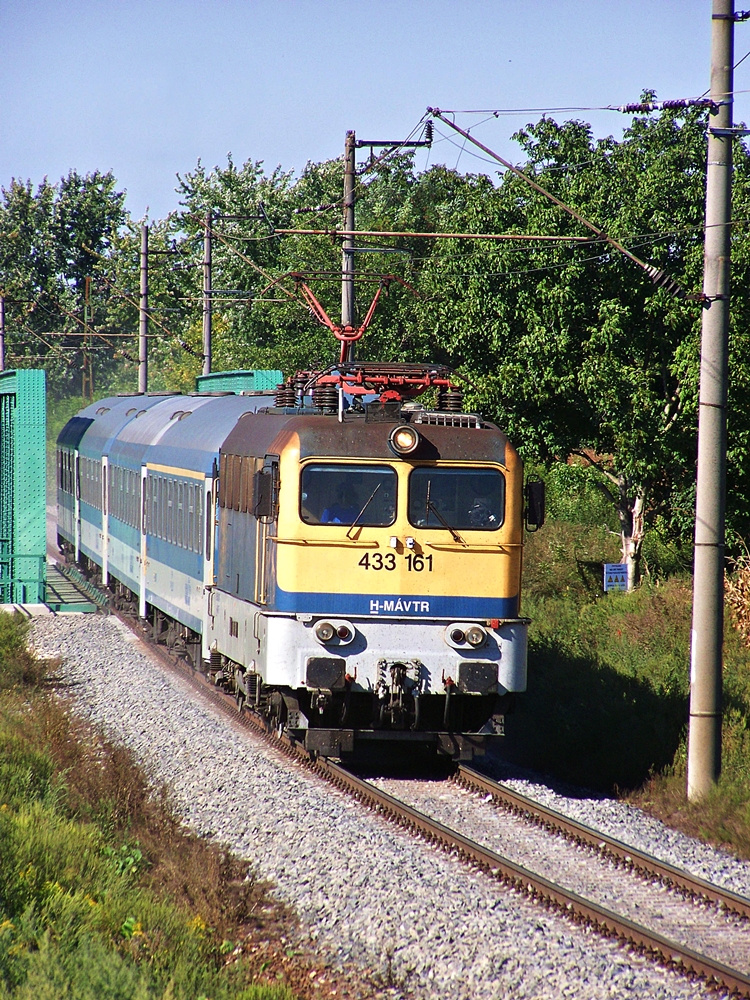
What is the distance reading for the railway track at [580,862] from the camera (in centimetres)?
772

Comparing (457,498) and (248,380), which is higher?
(248,380)

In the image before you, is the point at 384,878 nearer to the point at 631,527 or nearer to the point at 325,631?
the point at 325,631

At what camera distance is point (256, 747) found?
1301cm

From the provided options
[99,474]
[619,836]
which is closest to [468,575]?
[619,836]

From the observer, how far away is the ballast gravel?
24.2 feet

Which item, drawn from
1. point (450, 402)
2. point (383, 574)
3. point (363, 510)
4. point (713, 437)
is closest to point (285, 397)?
point (450, 402)

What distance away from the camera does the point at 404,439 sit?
11.5 meters

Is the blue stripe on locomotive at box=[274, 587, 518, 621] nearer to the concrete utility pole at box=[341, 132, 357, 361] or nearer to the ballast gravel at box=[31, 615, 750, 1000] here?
the ballast gravel at box=[31, 615, 750, 1000]

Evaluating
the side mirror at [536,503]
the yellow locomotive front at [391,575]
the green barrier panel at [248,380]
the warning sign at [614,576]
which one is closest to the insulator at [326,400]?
the yellow locomotive front at [391,575]

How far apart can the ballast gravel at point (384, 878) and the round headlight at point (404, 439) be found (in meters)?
3.17

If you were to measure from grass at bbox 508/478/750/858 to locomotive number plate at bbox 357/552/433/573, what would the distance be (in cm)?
309

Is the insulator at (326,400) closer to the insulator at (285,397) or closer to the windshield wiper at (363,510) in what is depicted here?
the insulator at (285,397)

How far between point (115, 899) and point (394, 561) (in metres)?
4.60

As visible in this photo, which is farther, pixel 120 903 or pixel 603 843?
pixel 603 843
